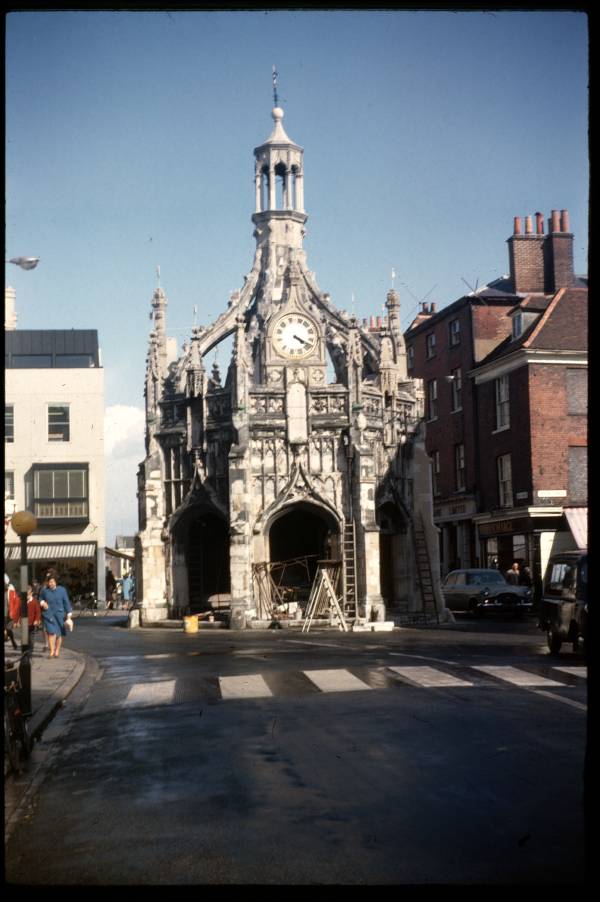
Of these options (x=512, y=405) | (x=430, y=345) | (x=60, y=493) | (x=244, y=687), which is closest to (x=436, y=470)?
(x=430, y=345)

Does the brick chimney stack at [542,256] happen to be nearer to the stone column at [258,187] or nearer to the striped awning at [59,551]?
the stone column at [258,187]

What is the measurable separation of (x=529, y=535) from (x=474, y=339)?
9.72 meters

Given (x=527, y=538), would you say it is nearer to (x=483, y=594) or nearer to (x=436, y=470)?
(x=483, y=594)

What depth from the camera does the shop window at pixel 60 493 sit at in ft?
139

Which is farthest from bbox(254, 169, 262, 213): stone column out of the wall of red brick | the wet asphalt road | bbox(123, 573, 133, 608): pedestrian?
the wet asphalt road

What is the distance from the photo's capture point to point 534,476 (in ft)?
150

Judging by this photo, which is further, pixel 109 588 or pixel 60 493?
pixel 109 588

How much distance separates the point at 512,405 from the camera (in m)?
47.3

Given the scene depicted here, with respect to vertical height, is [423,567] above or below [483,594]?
above

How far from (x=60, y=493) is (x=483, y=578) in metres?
15.0

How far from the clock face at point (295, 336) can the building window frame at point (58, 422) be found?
7668 millimetres

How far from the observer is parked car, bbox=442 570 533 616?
39.1m

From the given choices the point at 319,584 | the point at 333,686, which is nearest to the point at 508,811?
the point at 333,686

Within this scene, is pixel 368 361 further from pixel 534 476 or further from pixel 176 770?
pixel 176 770
